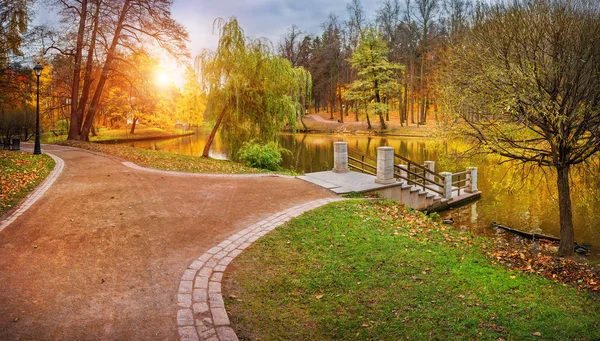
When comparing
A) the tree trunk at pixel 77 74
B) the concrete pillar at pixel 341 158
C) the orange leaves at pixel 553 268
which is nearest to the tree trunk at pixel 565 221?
the orange leaves at pixel 553 268

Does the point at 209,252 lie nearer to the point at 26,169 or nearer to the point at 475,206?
the point at 26,169

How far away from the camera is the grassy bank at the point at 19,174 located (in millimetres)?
9172

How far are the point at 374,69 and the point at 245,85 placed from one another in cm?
2636

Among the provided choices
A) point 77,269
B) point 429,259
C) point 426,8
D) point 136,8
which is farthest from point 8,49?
point 426,8

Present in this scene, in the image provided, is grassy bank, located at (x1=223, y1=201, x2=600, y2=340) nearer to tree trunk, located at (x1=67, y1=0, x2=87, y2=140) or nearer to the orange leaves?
the orange leaves

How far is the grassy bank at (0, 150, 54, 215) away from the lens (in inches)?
361

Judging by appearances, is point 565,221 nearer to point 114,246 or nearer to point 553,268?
point 553,268

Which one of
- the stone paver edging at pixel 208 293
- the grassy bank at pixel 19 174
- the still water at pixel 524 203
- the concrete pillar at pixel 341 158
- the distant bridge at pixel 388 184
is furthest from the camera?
the concrete pillar at pixel 341 158

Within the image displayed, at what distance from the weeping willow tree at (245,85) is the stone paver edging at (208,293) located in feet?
43.0

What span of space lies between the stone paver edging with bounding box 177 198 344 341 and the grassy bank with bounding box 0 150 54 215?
214 inches

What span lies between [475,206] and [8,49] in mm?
25309

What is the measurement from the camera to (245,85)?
19.1 meters

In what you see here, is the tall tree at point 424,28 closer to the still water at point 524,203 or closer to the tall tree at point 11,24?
the still water at point 524,203

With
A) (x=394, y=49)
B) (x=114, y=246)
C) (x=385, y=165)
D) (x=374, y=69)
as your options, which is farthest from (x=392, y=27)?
(x=114, y=246)
